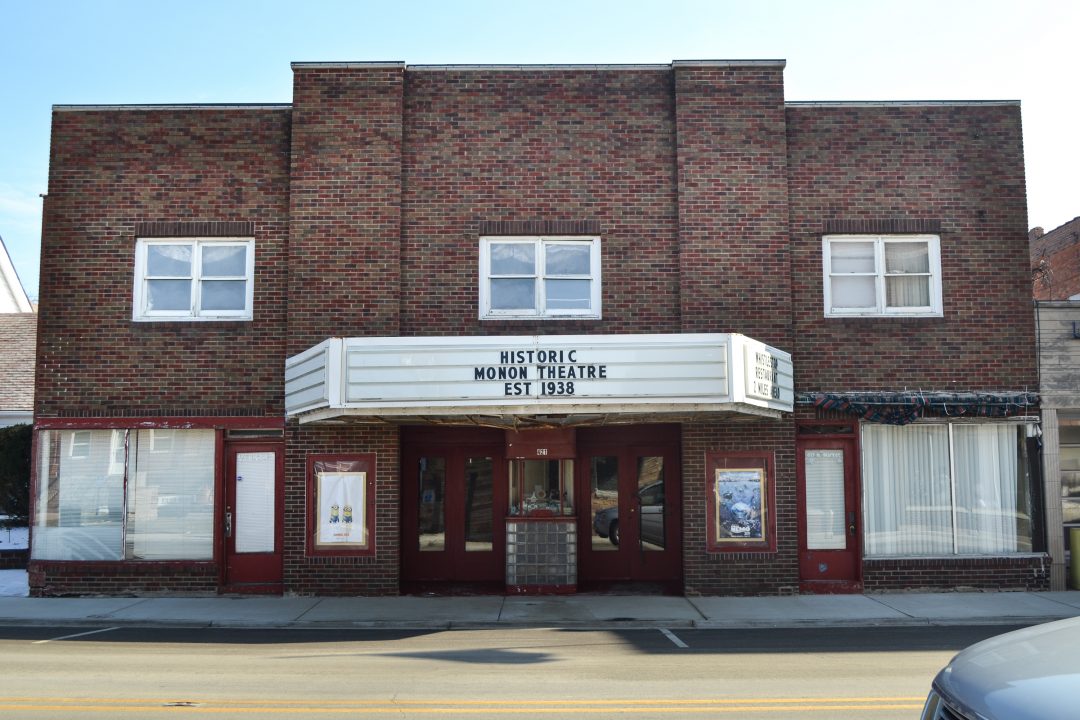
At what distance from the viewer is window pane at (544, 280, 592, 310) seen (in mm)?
14977

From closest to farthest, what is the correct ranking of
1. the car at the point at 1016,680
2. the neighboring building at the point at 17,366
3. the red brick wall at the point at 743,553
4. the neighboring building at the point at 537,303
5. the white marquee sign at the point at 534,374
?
the car at the point at 1016,680, the white marquee sign at the point at 534,374, the red brick wall at the point at 743,553, the neighboring building at the point at 537,303, the neighboring building at the point at 17,366

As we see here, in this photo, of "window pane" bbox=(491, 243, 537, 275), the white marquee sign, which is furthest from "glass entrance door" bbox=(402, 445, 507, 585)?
the white marquee sign

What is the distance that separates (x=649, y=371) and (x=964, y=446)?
618cm

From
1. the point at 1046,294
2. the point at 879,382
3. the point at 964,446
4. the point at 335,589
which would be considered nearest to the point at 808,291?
the point at 879,382

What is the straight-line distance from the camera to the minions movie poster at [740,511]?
47.8 feet

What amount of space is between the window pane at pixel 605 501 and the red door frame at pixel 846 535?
2.92 meters

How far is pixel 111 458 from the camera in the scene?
15.0 meters

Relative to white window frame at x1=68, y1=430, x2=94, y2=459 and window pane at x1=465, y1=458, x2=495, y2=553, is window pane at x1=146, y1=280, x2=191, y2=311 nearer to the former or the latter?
white window frame at x1=68, y1=430, x2=94, y2=459

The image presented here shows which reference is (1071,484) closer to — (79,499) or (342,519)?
(342,519)

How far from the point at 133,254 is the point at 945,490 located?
13.5m

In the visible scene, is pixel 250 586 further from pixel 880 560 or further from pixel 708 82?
pixel 708 82

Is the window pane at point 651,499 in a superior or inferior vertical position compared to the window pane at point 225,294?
inferior

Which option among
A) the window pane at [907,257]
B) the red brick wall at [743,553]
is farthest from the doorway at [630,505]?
the window pane at [907,257]

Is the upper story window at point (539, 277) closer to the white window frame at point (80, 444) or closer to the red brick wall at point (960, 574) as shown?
the red brick wall at point (960, 574)
